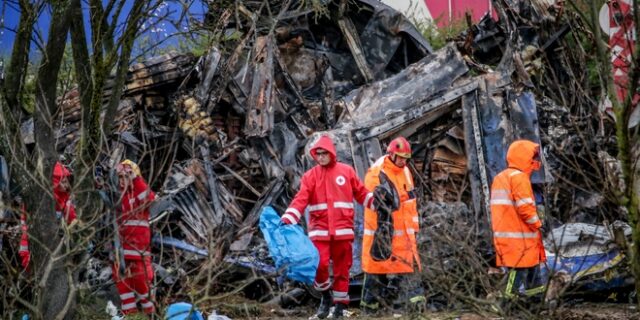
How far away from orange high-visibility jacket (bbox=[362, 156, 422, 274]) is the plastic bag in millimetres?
517

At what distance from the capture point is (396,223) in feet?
30.1

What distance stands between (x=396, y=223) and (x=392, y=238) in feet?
0.52

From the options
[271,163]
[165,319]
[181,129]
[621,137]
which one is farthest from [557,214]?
[165,319]

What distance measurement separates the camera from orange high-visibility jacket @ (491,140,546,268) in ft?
27.1

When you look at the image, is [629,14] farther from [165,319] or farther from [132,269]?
[132,269]

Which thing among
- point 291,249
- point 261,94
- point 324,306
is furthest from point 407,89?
point 324,306

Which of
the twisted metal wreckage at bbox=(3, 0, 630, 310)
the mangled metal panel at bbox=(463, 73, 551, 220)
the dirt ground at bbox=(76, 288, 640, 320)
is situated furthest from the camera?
the twisted metal wreckage at bbox=(3, 0, 630, 310)

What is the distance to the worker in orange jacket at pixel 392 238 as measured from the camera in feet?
29.7

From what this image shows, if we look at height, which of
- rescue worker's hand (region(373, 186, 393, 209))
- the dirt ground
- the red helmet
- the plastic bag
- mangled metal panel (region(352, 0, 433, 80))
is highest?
mangled metal panel (region(352, 0, 433, 80))

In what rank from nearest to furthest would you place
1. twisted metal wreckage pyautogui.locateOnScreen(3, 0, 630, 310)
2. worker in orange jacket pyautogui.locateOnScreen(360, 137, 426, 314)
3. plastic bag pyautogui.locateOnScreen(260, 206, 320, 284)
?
worker in orange jacket pyautogui.locateOnScreen(360, 137, 426, 314) < plastic bag pyautogui.locateOnScreen(260, 206, 320, 284) < twisted metal wreckage pyautogui.locateOnScreen(3, 0, 630, 310)

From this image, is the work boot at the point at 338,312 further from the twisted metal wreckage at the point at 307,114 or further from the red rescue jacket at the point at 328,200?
the twisted metal wreckage at the point at 307,114

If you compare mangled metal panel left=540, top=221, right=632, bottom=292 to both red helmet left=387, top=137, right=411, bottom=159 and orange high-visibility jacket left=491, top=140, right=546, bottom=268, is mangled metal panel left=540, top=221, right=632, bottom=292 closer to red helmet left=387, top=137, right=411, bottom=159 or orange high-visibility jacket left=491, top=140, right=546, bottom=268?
orange high-visibility jacket left=491, top=140, right=546, bottom=268

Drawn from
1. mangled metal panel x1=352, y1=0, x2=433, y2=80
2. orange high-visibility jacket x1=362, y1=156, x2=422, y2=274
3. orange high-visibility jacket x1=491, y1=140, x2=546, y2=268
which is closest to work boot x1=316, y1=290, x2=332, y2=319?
orange high-visibility jacket x1=362, y1=156, x2=422, y2=274

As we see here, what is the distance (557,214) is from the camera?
466 inches
